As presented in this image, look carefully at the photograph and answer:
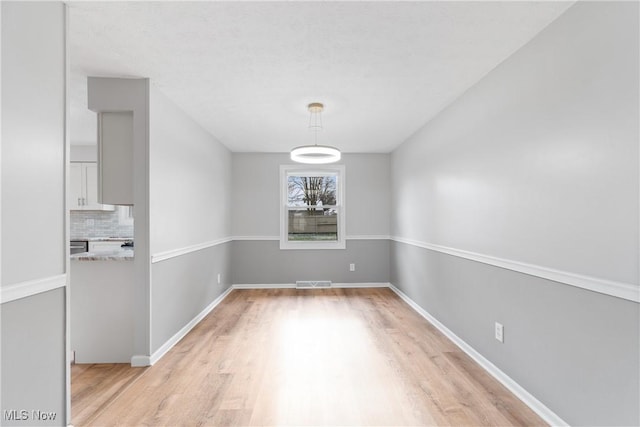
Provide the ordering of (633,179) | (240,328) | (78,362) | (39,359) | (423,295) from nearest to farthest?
(633,179), (39,359), (78,362), (240,328), (423,295)

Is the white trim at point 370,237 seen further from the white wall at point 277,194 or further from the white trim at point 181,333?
the white trim at point 181,333

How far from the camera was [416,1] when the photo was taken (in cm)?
175

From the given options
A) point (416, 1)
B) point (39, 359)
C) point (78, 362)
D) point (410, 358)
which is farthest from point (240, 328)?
point (416, 1)

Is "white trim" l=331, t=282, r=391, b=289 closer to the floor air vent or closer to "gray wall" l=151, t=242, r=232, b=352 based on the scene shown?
the floor air vent

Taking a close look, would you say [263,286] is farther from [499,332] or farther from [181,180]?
[499,332]

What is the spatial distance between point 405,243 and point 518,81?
2.94 m

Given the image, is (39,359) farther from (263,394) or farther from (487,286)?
(487,286)

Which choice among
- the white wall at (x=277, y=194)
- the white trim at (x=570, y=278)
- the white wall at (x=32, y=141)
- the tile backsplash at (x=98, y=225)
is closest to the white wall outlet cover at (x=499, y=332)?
the white trim at (x=570, y=278)

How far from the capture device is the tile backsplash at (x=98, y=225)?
18.9 feet

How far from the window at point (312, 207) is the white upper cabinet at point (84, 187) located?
3.09 metres

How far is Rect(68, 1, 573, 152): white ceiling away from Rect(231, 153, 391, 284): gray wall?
217 cm

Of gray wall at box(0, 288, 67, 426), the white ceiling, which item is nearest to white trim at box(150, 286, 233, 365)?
gray wall at box(0, 288, 67, 426)

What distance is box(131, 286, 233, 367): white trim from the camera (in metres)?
2.74

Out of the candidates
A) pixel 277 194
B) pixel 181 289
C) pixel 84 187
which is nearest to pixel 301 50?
pixel 181 289
